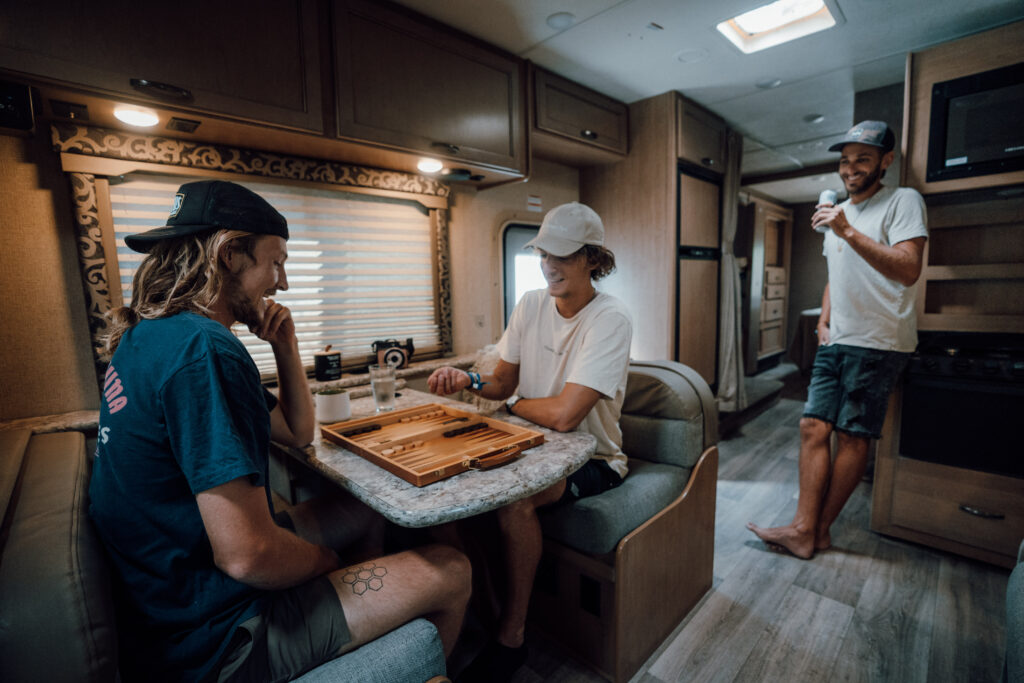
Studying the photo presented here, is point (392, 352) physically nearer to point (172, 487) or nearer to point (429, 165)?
point (429, 165)

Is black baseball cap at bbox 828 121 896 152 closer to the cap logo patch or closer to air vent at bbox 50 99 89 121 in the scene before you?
the cap logo patch

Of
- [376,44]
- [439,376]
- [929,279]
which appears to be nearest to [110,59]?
[376,44]

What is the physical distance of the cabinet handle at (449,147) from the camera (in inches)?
81.8

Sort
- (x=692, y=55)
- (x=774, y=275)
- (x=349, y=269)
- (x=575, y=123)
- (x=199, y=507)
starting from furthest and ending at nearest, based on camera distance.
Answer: (x=774, y=275) < (x=575, y=123) < (x=692, y=55) < (x=349, y=269) < (x=199, y=507)

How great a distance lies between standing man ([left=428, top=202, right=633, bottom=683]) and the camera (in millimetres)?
1447

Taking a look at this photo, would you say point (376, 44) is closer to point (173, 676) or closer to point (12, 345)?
point (12, 345)

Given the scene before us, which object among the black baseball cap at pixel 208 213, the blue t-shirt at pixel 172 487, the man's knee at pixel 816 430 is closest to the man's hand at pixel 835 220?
the man's knee at pixel 816 430

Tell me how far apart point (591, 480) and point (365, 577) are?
0.80 meters

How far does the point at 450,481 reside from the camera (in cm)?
104

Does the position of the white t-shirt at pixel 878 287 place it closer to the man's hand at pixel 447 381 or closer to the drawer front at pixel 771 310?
the man's hand at pixel 447 381

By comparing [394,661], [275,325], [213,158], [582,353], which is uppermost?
[213,158]

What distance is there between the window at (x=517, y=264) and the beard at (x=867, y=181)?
64.6 inches

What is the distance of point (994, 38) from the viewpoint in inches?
83.0

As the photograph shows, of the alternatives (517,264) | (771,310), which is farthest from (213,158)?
(771,310)
